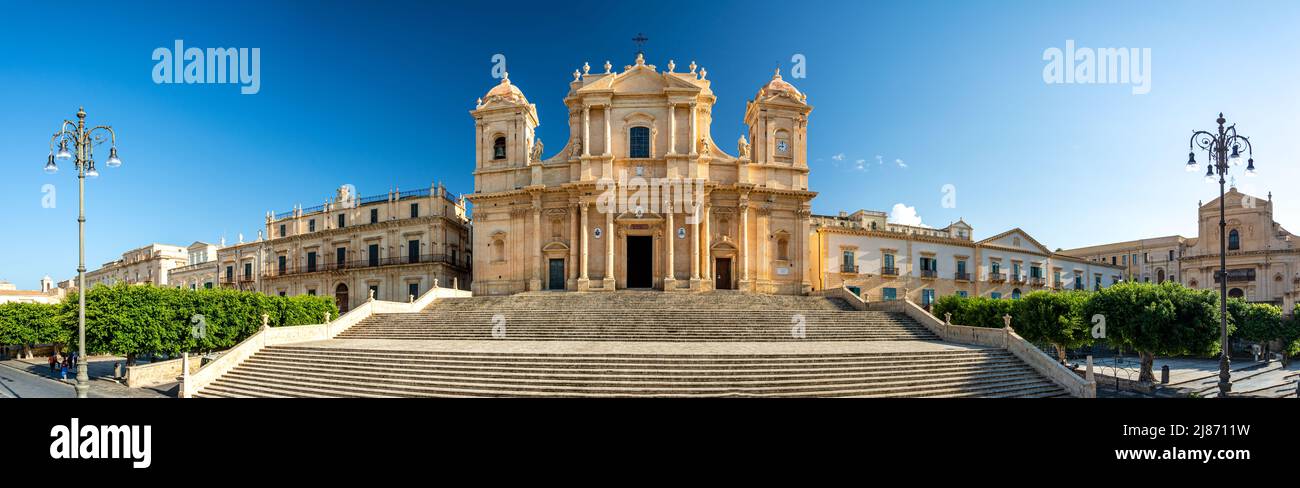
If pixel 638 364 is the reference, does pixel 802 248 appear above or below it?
above

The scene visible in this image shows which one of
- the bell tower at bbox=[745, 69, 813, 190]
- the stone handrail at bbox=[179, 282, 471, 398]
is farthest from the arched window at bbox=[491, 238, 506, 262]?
the bell tower at bbox=[745, 69, 813, 190]

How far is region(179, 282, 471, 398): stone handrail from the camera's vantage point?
15145 millimetres

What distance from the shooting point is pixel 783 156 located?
3525cm

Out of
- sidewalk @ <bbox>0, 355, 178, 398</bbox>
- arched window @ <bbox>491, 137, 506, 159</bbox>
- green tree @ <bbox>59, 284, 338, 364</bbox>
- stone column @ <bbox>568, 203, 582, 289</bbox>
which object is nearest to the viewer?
sidewalk @ <bbox>0, 355, 178, 398</bbox>

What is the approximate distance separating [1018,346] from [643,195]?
2050 centimetres

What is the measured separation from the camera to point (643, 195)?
32.6m

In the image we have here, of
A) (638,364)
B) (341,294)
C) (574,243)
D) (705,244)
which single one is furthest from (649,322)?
(341,294)

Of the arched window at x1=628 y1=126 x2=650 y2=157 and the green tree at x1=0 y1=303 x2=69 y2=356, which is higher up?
the arched window at x1=628 y1=126 x2=650 y2=157

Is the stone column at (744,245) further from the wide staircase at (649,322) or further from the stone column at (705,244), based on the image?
the wide staircase at (649,322)

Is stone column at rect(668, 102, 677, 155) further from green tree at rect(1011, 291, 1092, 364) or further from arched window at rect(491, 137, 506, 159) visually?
green tree at rect(1011, 291, 1092, 364)

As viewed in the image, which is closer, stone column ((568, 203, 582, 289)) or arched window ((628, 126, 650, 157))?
stone column ((568, 203, 582, 289))

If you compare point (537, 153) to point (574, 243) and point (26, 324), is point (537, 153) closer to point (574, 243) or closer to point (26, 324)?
point (574, 243)

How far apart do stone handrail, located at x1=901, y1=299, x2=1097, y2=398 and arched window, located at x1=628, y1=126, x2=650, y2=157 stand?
1804cm

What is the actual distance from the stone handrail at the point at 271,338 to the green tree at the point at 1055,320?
2622 centimetres
